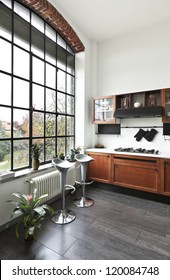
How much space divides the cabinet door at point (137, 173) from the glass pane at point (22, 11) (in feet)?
10.5

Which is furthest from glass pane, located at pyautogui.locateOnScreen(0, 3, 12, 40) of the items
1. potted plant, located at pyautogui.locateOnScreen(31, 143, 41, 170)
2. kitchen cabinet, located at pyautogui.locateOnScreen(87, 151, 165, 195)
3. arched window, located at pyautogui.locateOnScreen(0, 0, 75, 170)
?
kitchen cabinet, located at pyautogui.locateOnScreen(87, 151, 165, 195)

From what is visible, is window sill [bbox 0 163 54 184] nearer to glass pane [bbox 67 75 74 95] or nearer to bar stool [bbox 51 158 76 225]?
bar stool [bbox 51 158 76 225]

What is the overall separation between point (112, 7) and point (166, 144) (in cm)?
307

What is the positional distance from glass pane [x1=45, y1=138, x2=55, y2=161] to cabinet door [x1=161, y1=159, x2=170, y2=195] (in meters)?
2.27

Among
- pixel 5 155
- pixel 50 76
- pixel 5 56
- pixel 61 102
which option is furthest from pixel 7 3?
pixel 5 155

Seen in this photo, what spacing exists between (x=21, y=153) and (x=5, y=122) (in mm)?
589

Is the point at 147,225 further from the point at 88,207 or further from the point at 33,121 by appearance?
the point at 33,121

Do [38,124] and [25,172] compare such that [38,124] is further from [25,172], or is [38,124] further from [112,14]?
[112,14]

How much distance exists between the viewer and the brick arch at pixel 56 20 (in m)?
2.50

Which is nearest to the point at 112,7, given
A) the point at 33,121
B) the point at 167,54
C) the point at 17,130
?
the point at 167,54

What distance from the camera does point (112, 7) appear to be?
9.49 feet

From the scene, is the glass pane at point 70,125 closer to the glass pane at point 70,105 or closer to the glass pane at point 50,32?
the glass pane at point 70,105

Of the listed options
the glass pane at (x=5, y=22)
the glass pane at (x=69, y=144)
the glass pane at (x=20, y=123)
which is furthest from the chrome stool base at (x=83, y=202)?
the glass pane at (x=5, y=22)

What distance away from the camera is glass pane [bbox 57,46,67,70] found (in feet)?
10.8
